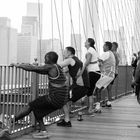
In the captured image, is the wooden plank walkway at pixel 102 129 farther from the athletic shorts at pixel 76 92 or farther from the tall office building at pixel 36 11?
the tall office building at pixel 36 11

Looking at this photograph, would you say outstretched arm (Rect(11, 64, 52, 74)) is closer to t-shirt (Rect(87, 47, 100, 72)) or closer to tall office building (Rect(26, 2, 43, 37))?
t-shirt (Rect(87, 47, 100, 72))

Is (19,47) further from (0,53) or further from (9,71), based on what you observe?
(9,71)

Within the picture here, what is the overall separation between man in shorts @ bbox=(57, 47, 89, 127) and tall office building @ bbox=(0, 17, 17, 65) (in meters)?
2.94

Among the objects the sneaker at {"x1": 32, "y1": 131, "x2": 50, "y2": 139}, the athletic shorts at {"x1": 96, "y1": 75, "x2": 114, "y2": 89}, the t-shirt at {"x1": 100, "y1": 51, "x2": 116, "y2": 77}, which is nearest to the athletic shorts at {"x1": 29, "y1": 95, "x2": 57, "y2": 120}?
the sneaker at {"x1": 32, "y1": 131, "x2": 50, "y2": 139}

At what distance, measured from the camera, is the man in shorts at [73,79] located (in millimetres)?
6293

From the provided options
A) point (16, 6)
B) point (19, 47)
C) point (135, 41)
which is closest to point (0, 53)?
point (19, 47)

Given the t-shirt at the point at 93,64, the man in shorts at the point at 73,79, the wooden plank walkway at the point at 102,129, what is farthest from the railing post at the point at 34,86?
the t-shirt at the point at 93,64

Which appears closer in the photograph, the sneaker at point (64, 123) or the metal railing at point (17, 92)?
the metal railing at point (17, 92)

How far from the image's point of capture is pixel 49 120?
6.56 m

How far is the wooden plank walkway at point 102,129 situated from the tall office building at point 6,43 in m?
2.61

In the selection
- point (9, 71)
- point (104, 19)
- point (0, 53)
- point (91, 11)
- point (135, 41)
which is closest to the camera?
Result: point (9, 71)

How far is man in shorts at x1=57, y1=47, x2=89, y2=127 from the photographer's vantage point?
6.29 meters

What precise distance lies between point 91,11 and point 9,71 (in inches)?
391

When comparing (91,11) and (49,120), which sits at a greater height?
(91,11)
